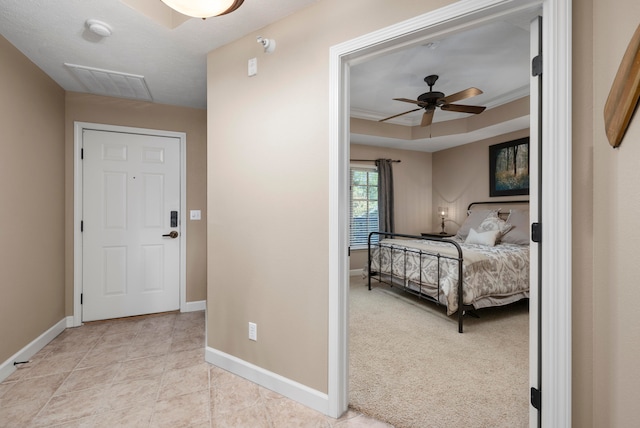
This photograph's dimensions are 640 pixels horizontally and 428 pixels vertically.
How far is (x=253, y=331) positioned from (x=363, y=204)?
13.0ft

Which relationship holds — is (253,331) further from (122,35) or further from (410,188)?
(410,188)

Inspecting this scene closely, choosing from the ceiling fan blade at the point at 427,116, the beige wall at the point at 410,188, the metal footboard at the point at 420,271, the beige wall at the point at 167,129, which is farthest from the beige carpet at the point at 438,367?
the beige wall at the point at 410,188

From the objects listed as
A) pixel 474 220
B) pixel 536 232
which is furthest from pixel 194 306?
pixel 474 220

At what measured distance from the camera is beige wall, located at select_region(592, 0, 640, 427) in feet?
3.15

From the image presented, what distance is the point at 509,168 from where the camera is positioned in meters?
4.88

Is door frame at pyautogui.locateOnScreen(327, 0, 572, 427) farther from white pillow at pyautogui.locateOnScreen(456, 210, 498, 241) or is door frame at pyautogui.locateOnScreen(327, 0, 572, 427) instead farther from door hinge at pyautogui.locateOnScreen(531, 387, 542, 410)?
white pillow at pyautogui.locateOnScreen(456, 210, 498, 241)

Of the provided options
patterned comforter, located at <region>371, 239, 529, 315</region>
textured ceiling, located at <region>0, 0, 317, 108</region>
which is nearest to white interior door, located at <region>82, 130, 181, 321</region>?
textured ceiling, located at <region>0, 0, 317, 108</region>

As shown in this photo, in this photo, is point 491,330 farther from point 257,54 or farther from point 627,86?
point 257,54

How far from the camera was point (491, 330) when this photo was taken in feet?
9.91

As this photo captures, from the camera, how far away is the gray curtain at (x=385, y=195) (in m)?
5.72

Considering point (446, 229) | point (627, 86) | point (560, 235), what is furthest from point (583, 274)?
point (446, 229)

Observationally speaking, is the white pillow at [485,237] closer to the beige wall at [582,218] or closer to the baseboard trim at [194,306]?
the beige wall at [582,218]

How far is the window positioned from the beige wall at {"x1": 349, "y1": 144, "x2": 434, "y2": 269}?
217 millimetres

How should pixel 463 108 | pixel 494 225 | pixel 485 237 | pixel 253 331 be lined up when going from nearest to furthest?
pixel 253 331 → pixel 463 108 → pixel 485 237 → pixel 494 225
